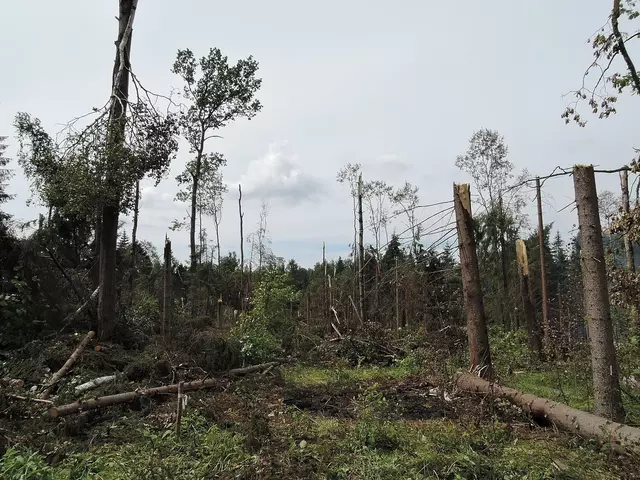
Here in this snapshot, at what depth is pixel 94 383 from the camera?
274 inches

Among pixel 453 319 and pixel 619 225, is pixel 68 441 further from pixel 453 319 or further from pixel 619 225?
pixel 453 319

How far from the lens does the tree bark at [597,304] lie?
542 centimetres

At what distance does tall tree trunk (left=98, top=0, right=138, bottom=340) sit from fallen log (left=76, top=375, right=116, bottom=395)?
2.50 m

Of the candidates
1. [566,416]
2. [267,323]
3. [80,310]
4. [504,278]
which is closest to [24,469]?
[566,416]

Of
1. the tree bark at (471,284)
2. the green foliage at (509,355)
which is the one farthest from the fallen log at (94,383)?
the green foliage at (509,355)

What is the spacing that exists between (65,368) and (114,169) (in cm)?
403

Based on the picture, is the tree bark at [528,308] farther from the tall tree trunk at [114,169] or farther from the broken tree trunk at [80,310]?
the broken tree trunk at [80,310]

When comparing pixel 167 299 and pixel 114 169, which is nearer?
pixel 114 169

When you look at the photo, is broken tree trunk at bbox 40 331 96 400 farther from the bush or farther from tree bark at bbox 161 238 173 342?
the bush

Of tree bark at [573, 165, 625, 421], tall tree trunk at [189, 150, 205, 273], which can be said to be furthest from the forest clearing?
tall tree trunk at [189, 150, 205, 273]

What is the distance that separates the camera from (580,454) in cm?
463

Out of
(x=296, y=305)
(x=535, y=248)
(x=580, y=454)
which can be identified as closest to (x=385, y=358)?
(x=580, y=454)

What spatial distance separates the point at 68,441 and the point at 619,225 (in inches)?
330

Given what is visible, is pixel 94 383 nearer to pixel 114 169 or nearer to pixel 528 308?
pixel 114 169
